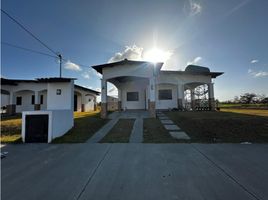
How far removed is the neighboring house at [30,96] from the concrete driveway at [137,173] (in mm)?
9650

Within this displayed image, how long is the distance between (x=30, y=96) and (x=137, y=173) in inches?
911

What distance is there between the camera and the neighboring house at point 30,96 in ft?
57.8

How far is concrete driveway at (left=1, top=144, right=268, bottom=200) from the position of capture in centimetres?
247

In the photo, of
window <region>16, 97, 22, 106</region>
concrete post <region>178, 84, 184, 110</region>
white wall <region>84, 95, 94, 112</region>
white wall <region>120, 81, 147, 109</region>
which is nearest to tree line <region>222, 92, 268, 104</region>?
concrete post <region>178, 84, 184, 110</region>

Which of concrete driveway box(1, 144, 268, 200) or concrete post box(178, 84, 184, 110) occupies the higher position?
concrete post box(178, 84, 184, 110)

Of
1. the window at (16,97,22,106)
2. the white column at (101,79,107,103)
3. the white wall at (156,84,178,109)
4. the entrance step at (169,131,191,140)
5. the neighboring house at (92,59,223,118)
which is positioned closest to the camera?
the entrance step at (169,131,191,140)

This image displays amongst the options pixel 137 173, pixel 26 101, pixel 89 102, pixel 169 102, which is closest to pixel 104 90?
pixel 169 102

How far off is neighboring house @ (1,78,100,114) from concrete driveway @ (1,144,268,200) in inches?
380

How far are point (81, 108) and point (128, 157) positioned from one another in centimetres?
1964

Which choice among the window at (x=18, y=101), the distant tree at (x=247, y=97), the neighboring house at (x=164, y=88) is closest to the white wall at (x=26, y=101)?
the window at (x=18, y=101)

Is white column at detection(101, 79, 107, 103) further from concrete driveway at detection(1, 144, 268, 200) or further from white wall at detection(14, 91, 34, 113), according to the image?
white wall at detection(14, 91, 34, 113)

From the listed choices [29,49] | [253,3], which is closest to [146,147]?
[253,3]

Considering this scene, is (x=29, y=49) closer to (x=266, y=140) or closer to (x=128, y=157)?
(x=128, y=157)

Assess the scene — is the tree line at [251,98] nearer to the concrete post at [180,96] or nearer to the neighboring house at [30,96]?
the concrete post at [180,96]
